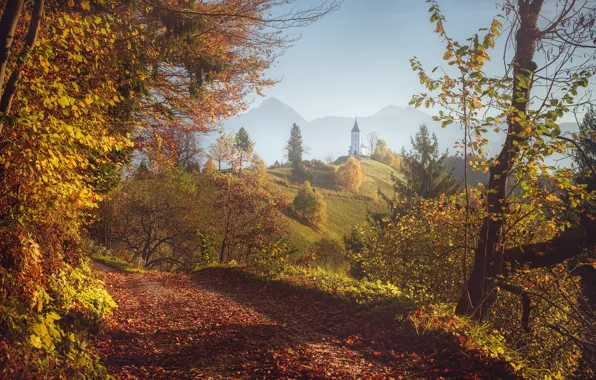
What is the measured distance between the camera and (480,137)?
18.7 ft

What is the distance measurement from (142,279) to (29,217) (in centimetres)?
892

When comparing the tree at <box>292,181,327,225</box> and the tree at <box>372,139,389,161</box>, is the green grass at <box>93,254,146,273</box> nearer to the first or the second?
the tree at <box>292,181,327,225</box>

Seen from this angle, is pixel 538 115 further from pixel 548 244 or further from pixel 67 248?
pixel 67 248

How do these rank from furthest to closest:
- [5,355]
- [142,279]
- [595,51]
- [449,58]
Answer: [142,279]
[449,58]
[595,51]
[5,355]

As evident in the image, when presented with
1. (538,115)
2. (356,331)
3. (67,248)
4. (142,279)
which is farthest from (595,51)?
(142,279)

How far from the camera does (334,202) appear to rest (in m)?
72.2

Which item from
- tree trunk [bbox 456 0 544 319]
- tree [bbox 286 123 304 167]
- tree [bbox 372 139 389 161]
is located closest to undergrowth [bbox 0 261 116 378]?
tree trunk [bbox 456 0 544 319]

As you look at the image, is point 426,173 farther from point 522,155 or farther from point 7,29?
point 7,29

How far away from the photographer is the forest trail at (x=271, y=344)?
A: 502 centimetres

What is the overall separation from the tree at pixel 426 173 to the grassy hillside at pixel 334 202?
859 inches

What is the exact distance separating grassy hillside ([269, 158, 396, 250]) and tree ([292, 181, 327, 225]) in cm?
150

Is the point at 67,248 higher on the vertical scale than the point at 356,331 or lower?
higher

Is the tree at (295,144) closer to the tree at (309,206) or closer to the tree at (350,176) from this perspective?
the tree at (350,176)

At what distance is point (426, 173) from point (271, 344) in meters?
22.2
